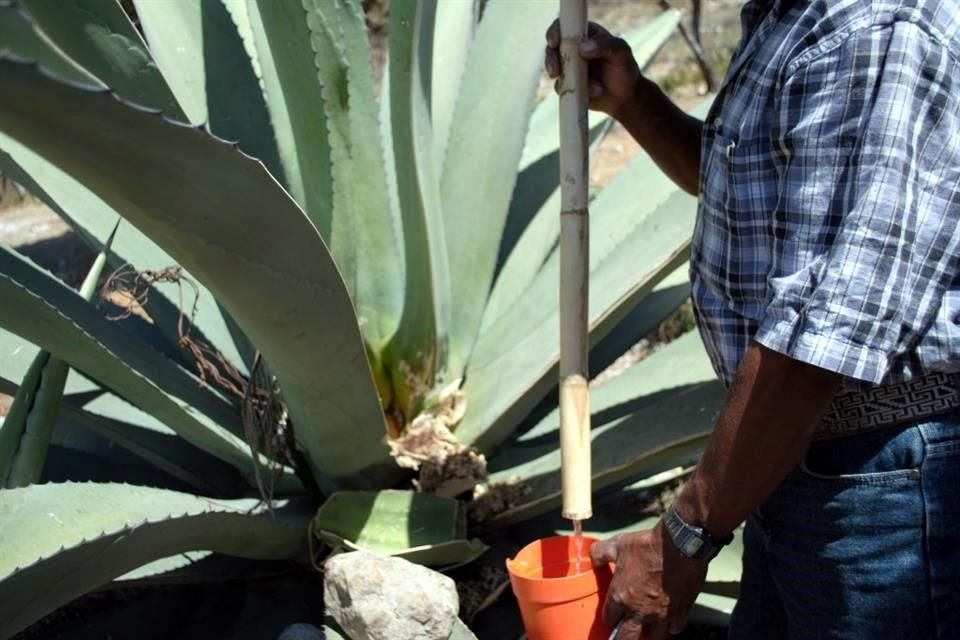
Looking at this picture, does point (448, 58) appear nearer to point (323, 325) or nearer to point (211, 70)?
point (211, 70)

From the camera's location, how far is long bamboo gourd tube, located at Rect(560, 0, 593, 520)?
1548mm

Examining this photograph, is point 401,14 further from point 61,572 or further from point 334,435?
point 61,572

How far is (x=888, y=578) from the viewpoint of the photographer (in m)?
1.38

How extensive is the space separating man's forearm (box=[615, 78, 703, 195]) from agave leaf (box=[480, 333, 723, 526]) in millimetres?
400

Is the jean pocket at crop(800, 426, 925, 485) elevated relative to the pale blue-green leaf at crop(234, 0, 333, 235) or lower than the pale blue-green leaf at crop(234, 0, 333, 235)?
lower

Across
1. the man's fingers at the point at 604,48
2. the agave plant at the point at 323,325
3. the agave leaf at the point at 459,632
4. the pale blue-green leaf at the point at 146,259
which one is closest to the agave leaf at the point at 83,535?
the agave plant at the point at 323,325

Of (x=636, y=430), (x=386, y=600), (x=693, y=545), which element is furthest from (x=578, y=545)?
(x=636, y=430)

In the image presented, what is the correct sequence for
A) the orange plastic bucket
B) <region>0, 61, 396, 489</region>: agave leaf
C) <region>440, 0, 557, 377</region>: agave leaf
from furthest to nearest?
1. <region>440, 0, 557, 377</region>: agave leaf
2. the orange plastic bucket
3. <region>0, 61, 396, 489</region>: agave leaf

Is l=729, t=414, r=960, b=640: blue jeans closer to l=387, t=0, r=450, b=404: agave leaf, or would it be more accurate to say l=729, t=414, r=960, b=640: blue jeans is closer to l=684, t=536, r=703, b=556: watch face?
l=684, t=536, r=703, b=556: watch face

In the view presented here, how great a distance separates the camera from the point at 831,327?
3.93 feet

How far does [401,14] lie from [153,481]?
90cm

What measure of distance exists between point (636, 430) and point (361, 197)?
1.95 ft

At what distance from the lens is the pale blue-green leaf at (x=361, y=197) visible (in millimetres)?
2043

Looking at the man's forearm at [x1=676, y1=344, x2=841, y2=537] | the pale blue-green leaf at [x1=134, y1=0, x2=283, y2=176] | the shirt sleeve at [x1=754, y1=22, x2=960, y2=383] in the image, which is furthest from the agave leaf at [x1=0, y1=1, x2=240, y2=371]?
the shirt sleeve at [x1=754, y1=22, x2=960, y2=383]
